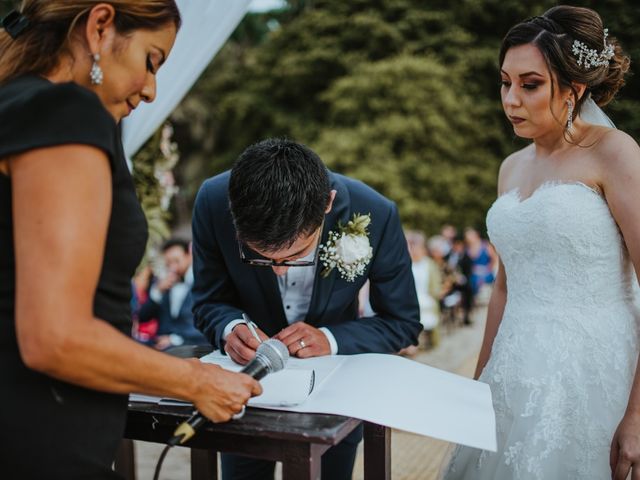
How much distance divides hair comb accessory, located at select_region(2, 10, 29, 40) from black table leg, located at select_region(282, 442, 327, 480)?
111 centimetres

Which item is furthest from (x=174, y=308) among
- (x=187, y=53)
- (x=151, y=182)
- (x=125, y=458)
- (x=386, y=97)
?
(x=386, y=97)

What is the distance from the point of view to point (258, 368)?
1666 millimetres

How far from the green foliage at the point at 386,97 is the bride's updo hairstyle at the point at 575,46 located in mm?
16131

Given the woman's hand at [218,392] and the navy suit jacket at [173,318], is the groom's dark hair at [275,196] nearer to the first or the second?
the woman's hand at [218,392]

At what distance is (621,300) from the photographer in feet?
7.79

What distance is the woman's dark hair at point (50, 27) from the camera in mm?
1389

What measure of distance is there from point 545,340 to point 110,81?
1.74m

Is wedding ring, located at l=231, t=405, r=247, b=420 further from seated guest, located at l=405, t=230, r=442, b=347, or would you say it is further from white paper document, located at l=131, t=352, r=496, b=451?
seated guest, located at l=405, t=230, r=442, b=347

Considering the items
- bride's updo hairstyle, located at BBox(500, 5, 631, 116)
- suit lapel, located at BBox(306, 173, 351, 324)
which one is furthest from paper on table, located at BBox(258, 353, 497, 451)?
bride's updo hairstyle, located at BBox(500, 5, 631, 116)

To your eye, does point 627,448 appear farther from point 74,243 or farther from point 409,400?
point 74,243

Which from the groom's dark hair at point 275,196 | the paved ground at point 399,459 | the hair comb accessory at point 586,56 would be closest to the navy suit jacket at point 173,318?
the paved ground at point 399,459

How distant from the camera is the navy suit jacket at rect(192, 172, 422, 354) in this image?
95.4 inches

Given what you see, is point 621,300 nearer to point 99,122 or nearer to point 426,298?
point 99,122

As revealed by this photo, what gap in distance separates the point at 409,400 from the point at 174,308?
15.8 ft
